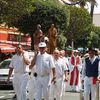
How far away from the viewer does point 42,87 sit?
13.6 metres

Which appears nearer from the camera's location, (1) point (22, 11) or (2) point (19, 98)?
(2) point (19, 98)

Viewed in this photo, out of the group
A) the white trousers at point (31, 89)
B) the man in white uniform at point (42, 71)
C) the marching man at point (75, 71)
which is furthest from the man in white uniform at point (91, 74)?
the marching man at point (75, 71)

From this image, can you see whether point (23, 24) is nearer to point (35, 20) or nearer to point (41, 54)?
point (35, 20)

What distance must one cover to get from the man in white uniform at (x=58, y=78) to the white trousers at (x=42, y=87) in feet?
8.85

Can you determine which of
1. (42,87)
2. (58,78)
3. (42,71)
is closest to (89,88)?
(42,87)

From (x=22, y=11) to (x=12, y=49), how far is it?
658 inches

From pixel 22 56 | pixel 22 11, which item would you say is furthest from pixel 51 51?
pixel 22 11

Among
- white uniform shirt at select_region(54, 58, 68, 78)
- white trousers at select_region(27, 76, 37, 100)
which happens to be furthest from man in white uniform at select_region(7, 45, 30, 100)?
white uniform shirt at select_region(54, 58, 68, 78)

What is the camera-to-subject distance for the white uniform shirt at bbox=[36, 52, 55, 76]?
13.4 m

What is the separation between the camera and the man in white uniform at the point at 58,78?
53.4 ft

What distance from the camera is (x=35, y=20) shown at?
44156 mm

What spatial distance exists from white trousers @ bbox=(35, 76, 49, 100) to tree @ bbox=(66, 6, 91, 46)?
48.2 metres

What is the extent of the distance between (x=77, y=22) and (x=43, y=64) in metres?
49.6

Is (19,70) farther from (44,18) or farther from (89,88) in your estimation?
(44,18)
